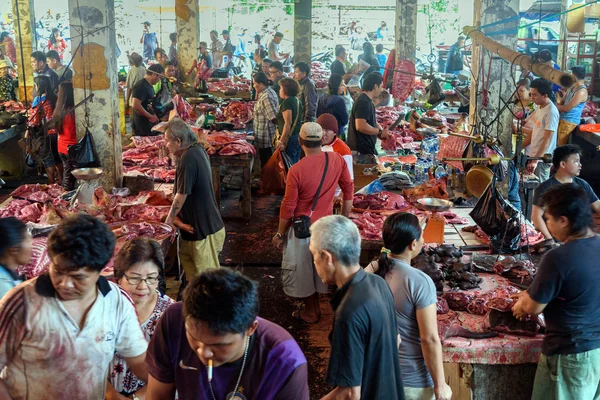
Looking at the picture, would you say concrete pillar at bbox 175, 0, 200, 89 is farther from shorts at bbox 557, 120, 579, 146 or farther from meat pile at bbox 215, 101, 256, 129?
shorts at bbox 557, 120, 579, 146

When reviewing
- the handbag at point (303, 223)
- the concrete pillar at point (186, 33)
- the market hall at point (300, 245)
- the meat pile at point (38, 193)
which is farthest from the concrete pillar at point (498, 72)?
the concrete pillar at point (186, 33)

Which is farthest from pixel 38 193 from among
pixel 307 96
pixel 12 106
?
pixel 12 106

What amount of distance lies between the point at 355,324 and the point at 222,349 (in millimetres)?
808

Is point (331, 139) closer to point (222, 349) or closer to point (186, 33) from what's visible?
point (222, 349)

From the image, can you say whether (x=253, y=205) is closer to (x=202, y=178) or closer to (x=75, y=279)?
(x=202, y=178)

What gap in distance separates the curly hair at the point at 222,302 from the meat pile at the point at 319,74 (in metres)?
13.9

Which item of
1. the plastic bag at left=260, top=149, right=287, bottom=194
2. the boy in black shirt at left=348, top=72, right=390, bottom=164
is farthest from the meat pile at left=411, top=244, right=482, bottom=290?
the plastic bag at left=260, top=149, right=287, bottom=194

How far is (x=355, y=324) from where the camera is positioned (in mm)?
3062

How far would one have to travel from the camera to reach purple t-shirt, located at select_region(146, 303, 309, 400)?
2516 mm

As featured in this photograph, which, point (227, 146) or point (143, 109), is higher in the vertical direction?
point (143, 109)

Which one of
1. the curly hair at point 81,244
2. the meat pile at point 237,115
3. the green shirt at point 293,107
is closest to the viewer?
the curly hair at point 81,244

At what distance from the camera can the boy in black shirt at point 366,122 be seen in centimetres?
839

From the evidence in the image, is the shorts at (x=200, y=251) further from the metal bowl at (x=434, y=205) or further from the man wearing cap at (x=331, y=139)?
the metal bowl at (x=434, y=205)

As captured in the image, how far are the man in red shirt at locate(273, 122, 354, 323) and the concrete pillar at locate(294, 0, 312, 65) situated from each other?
1231 centimetres
